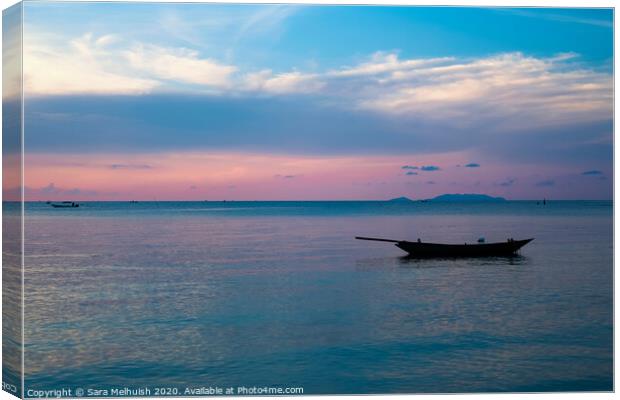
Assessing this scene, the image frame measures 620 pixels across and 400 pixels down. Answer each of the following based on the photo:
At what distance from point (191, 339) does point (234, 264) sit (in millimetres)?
7486

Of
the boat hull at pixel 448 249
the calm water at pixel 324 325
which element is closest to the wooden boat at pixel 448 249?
the boat hull at pixel 448 249

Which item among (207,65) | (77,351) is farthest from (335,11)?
(77,351)

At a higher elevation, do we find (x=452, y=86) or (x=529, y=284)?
(x=452, y=86)

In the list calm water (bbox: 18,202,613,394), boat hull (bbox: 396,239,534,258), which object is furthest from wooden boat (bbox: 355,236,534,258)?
calm water (bbox: 18,202,613,394)

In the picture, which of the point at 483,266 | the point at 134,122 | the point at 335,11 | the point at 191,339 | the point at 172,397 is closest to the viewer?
the point at 172,397

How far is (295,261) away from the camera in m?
15.9

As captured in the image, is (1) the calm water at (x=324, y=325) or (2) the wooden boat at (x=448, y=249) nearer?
(1) the calm water at (x=324, y=325)

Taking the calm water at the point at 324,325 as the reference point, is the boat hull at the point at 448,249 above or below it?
above

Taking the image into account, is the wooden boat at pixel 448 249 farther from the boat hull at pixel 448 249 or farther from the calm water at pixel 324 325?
the calm water at pixel 324 325

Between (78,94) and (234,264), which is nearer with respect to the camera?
(78,94)

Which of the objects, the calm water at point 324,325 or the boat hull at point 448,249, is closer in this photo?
the calm water at point 324,325

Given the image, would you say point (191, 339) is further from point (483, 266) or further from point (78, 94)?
point (483, 266)

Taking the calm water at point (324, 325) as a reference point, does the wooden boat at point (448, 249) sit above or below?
above

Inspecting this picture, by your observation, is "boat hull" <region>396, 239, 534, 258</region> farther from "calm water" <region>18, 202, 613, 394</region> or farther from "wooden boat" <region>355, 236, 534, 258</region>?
"calm water" <region>18, 202, 613, 394</region>
